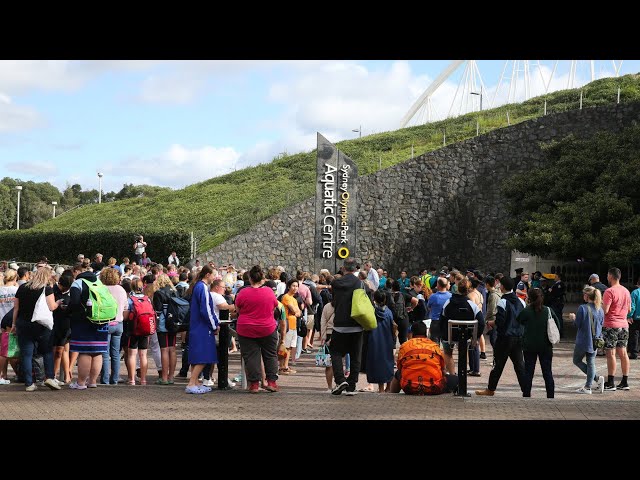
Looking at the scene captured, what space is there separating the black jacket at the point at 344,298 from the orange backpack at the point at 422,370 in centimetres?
91

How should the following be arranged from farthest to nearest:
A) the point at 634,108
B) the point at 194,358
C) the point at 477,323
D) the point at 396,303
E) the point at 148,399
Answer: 1. the point at 634,108
2. the point at 396,303
3. the point at 477,323
4. the point at 194,358
5. the point at 148,399

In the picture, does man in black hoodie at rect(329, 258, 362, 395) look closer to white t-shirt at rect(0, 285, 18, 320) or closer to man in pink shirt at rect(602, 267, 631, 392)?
man in pink shirt at rect(602, 267, 631, 392)

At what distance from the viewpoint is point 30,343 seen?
36.8ft

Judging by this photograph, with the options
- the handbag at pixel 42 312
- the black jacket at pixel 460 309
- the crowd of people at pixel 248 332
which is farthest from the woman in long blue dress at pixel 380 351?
the handbag at pixel 42 312

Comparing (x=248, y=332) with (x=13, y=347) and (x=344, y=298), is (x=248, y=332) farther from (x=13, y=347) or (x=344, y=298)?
(x=13, y=347)

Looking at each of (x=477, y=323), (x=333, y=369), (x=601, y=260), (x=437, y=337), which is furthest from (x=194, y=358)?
(x=601, y=260)

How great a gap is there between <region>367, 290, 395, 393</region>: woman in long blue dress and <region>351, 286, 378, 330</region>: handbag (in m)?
0.92

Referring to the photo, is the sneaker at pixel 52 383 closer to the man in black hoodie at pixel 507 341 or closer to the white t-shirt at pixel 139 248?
the man in black hoodie at pixel 507 341

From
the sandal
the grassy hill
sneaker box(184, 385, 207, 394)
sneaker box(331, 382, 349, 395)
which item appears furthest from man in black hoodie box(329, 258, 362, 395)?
the grassy hill

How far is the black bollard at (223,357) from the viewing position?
38.7 ft

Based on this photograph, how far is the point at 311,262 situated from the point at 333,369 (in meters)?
22.9
